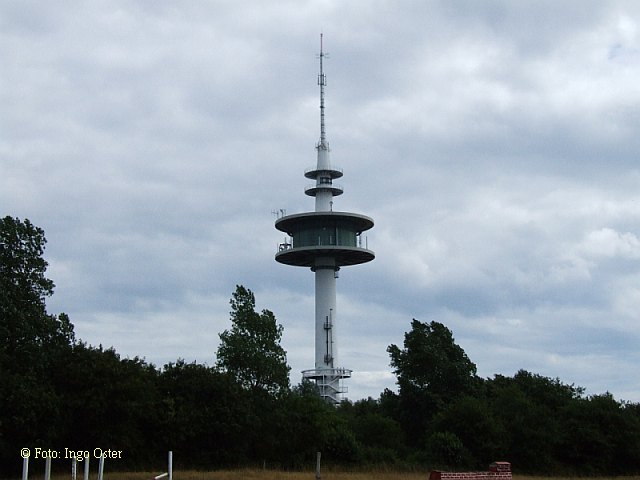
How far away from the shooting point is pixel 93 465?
49969 mm

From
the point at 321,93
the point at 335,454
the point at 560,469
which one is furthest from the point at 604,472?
the point at 321,93

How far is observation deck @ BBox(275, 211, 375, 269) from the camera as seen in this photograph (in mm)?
99812

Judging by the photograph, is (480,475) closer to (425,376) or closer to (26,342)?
(26,342)

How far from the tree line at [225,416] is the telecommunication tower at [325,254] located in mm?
29447

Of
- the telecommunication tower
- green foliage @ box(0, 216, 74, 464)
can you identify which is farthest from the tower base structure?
green foliage @ box(0, 216, 74, 464)

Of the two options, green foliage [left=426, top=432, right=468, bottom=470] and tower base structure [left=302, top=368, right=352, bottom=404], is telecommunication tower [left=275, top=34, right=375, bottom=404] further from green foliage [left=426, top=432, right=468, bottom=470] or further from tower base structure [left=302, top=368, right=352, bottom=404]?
green foliage [left=426, top=432, right=468, bottom=470]

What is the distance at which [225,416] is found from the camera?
53.4 meters

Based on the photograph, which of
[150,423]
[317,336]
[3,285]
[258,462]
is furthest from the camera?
[317,336]

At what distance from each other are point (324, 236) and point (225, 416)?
48474 millimetres

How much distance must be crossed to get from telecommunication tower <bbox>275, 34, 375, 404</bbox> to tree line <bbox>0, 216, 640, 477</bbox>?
29.4m

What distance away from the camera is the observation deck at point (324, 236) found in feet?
327

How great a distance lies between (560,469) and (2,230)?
38.2 m

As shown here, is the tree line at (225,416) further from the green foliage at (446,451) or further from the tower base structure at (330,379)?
the tower base structure at (330,379)

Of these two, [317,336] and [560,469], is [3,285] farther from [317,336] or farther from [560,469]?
[317,336]
